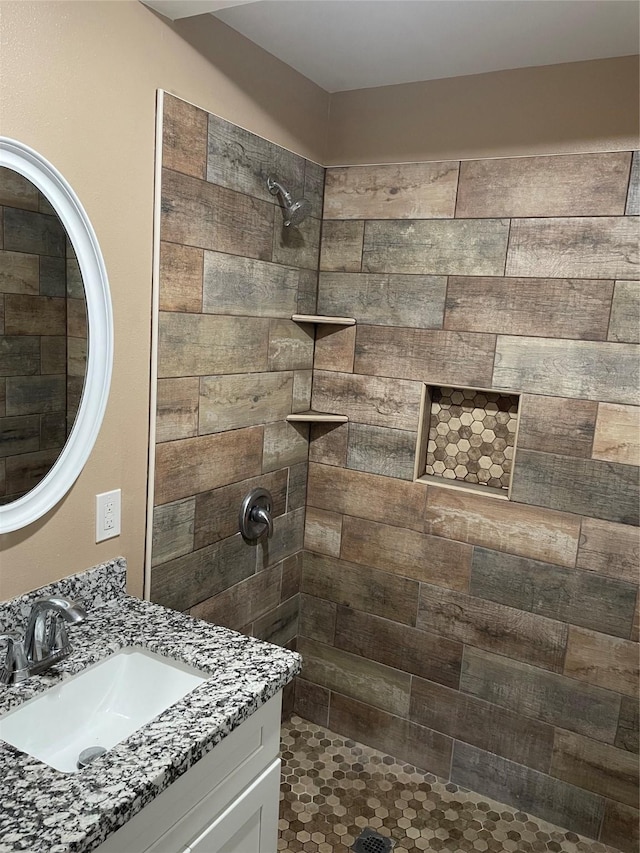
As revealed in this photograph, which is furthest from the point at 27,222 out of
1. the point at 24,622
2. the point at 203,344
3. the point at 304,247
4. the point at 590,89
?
the point at 590,89

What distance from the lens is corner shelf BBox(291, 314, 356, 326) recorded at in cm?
245

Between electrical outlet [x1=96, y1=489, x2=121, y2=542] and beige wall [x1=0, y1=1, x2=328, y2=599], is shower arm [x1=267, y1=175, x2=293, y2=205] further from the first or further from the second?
electrical outlet [x1=96, y1=489, x2=121, y2=542]

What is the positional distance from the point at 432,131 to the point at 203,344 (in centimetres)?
115

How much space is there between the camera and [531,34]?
6.53ft

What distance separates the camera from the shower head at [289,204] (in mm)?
2236

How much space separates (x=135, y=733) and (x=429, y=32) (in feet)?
6.69

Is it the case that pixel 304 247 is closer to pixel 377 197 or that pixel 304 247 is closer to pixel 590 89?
pixel 377 197

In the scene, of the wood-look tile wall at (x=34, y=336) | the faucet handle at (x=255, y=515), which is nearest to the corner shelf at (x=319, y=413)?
the faucet handle at (x=255, y=515)

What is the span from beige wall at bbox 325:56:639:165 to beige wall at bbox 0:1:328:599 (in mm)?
581

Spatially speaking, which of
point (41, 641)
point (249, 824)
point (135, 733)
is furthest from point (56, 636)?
point (249, 824)

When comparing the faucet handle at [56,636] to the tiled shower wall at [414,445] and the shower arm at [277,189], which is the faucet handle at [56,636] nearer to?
the tiled shower wall at [414,445]

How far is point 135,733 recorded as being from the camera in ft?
4.36

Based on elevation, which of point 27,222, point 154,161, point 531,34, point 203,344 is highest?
point 531,34

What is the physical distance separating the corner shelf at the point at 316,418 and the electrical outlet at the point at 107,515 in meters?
0.84
